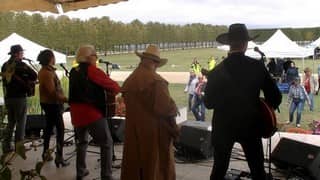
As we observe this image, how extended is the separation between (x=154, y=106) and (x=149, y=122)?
16 cm

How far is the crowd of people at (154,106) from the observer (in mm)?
3299

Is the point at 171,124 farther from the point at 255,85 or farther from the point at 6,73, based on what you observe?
the point at 6,73

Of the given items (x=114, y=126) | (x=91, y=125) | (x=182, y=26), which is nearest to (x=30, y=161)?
(x=114, y=126)

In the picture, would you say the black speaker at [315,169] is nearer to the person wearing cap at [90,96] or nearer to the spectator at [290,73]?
the person wearing cap at [90,96]

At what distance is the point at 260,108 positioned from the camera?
11.0 feet

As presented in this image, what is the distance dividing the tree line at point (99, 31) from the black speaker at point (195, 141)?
2843cm

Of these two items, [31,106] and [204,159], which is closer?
[204,159]

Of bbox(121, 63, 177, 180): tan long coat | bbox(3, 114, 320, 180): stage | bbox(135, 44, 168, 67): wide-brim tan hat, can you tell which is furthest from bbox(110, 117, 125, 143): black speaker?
bbox(135, 44, 168, 67): wide-brim tan hat

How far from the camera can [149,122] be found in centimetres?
386

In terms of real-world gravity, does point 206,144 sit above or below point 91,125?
below

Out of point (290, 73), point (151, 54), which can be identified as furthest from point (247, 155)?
point (290, 73)

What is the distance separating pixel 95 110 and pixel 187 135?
172 cm

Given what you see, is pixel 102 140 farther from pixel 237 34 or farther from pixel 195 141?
pixel 237 34

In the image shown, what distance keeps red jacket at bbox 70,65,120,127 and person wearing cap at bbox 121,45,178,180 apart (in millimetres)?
410
